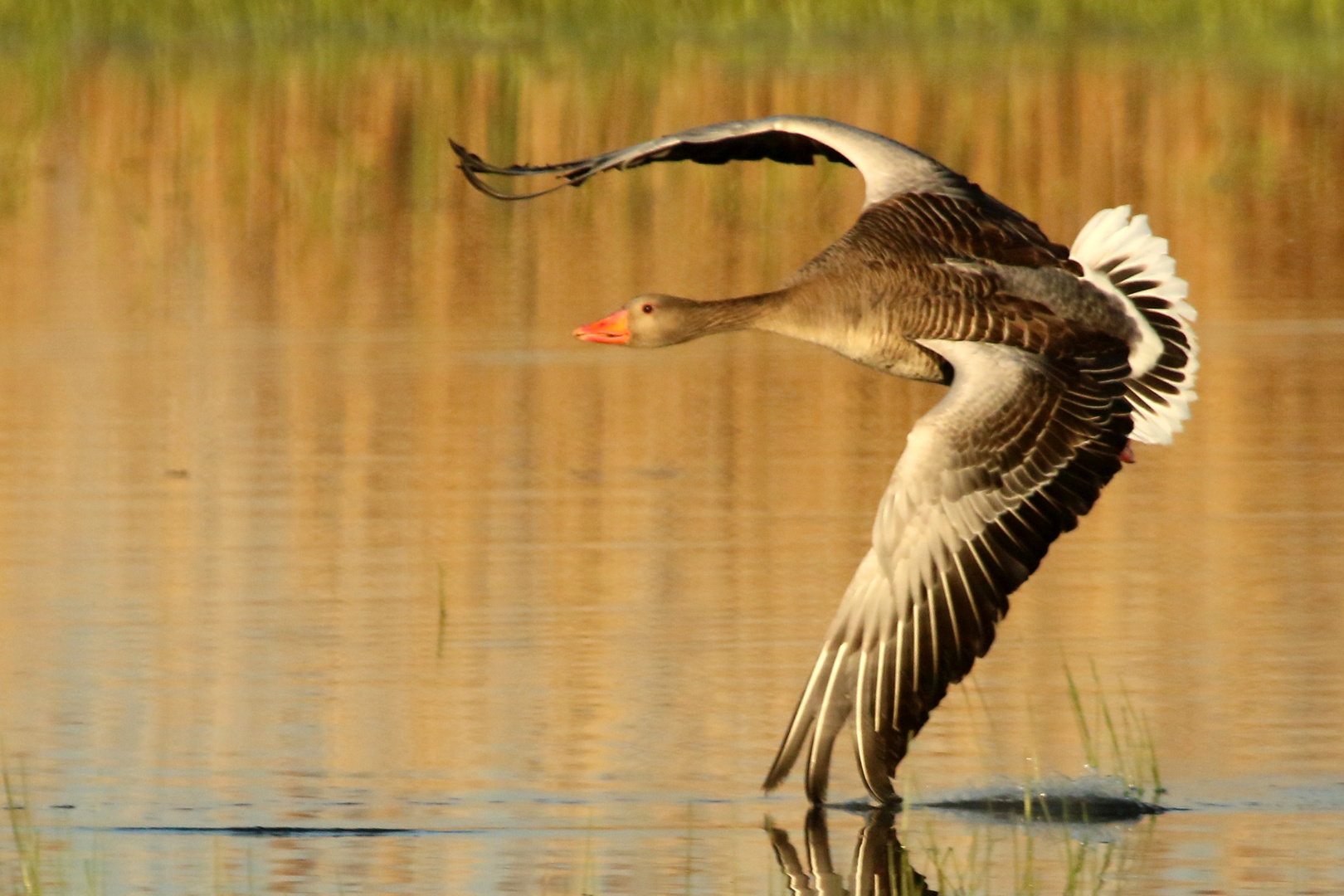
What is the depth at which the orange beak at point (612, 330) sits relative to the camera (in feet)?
31.7

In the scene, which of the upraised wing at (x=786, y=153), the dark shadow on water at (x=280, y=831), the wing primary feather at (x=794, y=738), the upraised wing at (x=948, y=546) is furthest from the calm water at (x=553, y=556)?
the upraised wing at (x=786, y=153)

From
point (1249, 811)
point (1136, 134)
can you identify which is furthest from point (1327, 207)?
point (1249, 811)

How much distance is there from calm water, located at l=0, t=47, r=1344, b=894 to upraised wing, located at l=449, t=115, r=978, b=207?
1.41 m

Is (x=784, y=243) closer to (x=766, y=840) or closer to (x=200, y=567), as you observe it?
→ (x=200, y=567)

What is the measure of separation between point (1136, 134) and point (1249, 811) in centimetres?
1775

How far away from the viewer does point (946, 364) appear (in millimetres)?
9141

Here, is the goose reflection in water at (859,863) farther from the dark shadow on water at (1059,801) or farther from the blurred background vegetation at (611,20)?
the blurred background vegetation at (611,20)

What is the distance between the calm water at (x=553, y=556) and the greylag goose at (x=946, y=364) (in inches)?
→ 14.2

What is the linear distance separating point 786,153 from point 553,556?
5.58 ft

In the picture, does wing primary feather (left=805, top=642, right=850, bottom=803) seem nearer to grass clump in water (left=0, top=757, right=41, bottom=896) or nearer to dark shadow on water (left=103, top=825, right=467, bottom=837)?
dark shadow on water (left=103, top=825, right=467, bottom=837)

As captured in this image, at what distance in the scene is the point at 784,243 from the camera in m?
19.6

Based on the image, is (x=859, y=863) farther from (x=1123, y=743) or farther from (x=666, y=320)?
(x=666, y=320)

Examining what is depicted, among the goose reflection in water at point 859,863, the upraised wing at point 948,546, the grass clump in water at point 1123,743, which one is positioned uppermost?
the upraised wing at point 948,546

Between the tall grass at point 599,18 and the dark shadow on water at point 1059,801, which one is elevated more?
the tall grass at point 599,18
